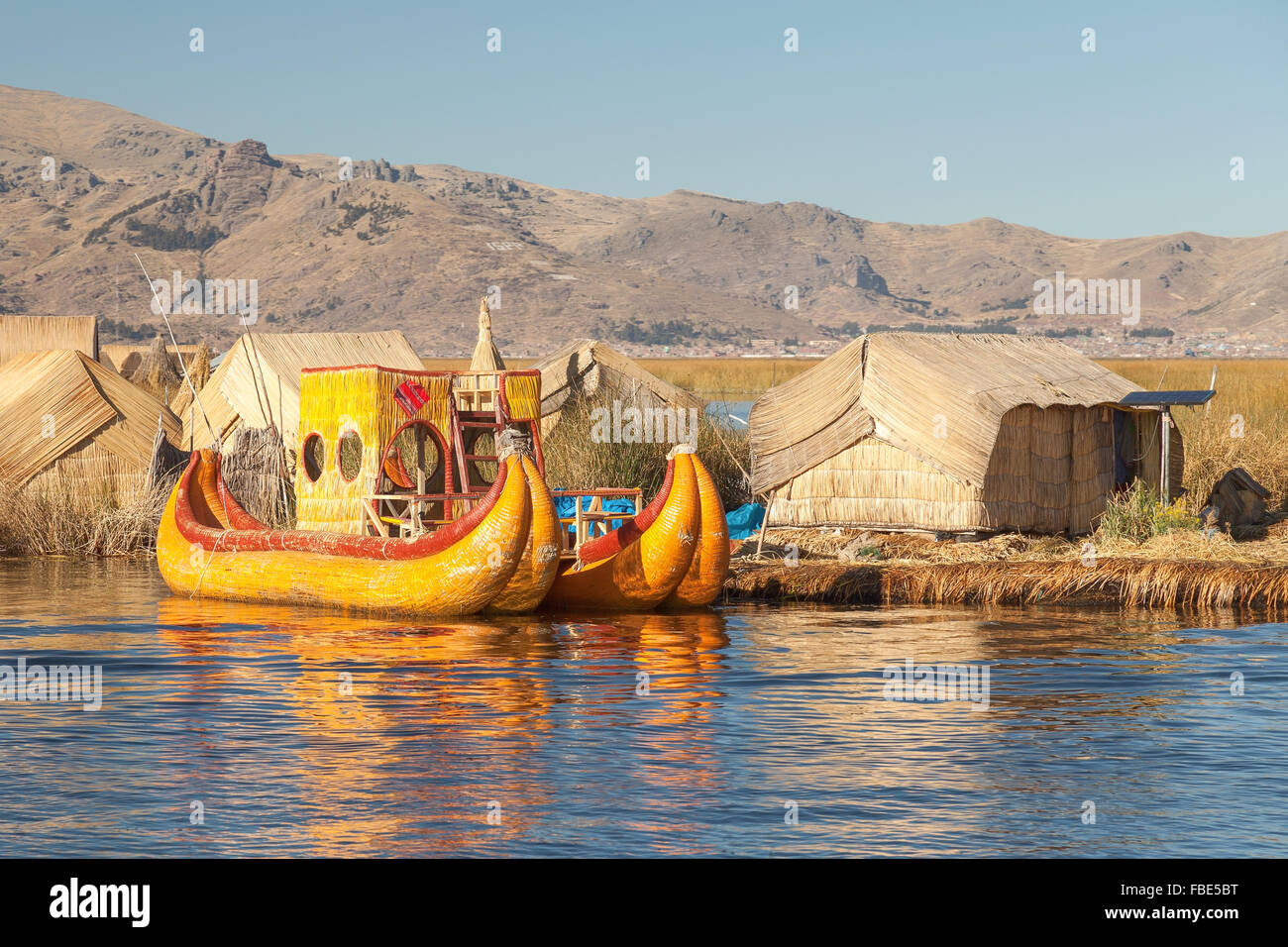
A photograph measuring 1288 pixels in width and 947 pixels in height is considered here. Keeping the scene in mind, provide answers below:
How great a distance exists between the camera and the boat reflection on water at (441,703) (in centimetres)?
826

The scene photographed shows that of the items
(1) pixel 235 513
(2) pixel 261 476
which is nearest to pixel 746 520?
(1) pixel 235 513

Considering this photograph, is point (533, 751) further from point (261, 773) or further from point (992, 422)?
point (992, 422)

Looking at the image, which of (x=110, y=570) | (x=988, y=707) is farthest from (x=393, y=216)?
(x=988, y=707)

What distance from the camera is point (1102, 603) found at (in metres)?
15.7

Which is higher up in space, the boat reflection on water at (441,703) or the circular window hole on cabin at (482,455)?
the circular window hole on cabin at (482,455)

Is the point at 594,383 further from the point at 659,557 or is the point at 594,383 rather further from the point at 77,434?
the point at 659,557

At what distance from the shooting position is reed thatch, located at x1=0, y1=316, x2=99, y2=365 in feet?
90.4

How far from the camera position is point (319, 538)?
51.6ft

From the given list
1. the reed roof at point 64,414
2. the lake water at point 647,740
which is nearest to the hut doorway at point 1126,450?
the lake water at point 647,740

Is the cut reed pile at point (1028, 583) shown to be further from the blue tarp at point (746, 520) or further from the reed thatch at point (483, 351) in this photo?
the reed thatch at point (483, 351)

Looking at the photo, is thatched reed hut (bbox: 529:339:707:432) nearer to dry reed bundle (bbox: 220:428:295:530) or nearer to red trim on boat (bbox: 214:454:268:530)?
dry reed bundle (bbox: 220:428:295:530)

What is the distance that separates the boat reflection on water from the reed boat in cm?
29

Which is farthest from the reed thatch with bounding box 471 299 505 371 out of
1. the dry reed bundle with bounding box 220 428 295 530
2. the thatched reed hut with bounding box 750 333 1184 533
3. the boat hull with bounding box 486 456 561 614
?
the boat hull with bounding box 486 456 561 614

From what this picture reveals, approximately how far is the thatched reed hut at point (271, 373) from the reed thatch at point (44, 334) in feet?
14.8
